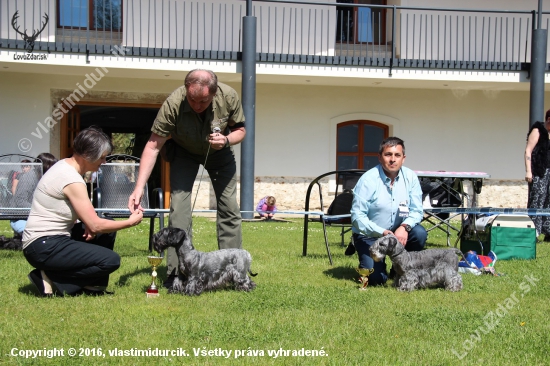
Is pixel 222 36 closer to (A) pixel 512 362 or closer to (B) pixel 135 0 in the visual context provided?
(B) pixel 135 0

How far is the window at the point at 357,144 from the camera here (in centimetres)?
1541

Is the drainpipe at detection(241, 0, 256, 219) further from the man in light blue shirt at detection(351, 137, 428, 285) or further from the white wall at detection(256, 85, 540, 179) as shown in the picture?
the man in light blue shirt at detection(351, 137, 428, 285)

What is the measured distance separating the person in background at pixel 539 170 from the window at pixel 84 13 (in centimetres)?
914

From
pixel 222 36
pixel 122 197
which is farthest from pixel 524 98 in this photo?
pixel 122 197

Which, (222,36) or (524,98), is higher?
(222,36)

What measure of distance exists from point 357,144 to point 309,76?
8.63 feet

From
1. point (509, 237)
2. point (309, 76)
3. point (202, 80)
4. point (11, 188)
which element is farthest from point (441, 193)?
point (11, 188)

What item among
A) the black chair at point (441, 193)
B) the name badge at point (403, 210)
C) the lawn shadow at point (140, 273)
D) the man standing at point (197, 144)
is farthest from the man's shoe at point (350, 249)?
the black chair at point (441, 193)

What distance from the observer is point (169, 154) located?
5.13 meters

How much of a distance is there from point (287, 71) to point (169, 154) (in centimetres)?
854

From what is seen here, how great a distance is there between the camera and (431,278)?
496 centimetres

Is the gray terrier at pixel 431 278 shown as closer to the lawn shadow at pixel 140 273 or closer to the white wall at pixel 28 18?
the lawn shadow at pixel 140 273

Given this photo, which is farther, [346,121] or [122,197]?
[346,121]

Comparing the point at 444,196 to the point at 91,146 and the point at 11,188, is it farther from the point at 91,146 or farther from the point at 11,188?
the point at 91,146
